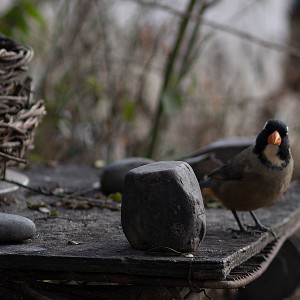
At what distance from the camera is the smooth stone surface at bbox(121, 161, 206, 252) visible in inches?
82.4

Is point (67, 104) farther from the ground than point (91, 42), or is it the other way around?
point (91, 42)

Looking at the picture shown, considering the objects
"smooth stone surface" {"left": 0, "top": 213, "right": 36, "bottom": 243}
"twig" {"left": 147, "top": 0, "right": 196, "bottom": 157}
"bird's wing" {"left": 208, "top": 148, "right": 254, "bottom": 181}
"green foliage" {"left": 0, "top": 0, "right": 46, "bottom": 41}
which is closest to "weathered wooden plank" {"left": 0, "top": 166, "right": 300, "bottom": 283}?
"smooth stone surface" {"left": 0, "top": 213, "right": 36, "bottom": 243}

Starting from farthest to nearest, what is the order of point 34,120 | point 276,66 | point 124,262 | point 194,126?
point 276,66
point 194,126
point 34,120
point 124,262

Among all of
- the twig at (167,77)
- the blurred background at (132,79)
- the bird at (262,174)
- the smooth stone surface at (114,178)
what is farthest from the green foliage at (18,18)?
the bird at (262,174)

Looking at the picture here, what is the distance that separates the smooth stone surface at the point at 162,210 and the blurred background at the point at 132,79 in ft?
9.03

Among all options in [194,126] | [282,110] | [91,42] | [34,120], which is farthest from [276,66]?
[34,120]

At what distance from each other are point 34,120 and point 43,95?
9.06ft

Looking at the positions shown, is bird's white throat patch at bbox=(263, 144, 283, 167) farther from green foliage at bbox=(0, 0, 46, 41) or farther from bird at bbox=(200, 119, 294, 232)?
green foliage at bbox=(0, 0, 46, 41)

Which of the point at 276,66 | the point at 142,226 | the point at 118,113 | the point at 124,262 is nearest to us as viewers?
the point at 124,262

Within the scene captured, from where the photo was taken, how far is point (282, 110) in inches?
274

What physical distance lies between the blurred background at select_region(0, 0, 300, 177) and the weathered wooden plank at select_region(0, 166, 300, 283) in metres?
2.12

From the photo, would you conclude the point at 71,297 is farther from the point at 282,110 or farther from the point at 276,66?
the point at 276,66

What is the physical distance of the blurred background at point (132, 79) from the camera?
527 centimetres

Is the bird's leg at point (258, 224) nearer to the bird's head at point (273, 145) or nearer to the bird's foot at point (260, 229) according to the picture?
the bird's foot at point (260, 229)
